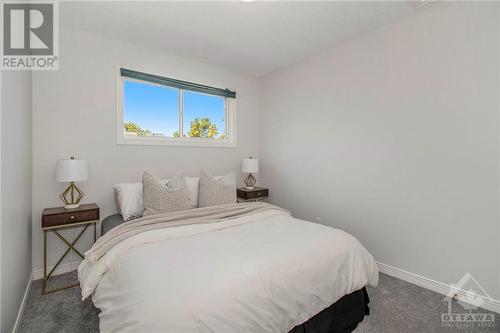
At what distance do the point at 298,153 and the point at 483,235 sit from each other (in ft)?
6.99

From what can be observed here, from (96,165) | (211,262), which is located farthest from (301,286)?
(96,165)

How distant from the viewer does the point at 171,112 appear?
346cm

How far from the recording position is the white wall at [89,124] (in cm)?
248

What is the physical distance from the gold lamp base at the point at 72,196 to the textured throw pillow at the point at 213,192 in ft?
4.18

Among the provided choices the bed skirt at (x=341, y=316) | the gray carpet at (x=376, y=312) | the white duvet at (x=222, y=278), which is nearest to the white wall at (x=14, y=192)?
the gray carpet at (x=376, y=312)

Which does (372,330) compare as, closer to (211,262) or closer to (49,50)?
(211,262)

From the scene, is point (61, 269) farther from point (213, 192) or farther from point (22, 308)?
point (213, 192)

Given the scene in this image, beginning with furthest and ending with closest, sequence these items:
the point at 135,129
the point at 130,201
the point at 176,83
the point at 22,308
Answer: the point at 176,83, the point at 135,129, the point at 130,201, the point at 22,308

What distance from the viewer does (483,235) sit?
2.00 metres

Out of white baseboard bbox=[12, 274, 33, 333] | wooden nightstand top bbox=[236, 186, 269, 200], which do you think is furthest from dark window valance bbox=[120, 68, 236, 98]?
white baseboard bbox=[12, 274, 33, 333]

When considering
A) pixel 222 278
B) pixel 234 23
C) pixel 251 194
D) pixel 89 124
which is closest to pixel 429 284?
pixel 222 278

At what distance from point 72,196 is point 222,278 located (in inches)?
83.3

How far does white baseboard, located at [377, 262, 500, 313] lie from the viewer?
6.38 ft

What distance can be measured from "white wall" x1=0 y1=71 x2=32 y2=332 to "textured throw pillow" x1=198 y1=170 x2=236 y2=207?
1.52 m
